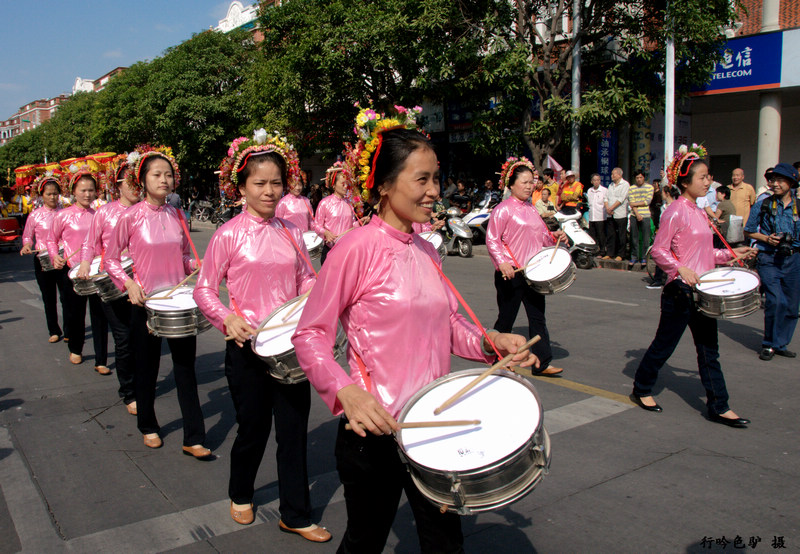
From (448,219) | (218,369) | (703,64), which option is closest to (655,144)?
(703,64)

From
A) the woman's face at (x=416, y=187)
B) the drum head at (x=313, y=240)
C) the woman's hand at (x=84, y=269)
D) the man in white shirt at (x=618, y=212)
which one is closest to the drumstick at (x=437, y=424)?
the woman's face at (x=416, y=187)

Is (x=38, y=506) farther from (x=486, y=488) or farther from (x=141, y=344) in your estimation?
(x=486, y=488)

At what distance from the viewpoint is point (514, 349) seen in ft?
7.75

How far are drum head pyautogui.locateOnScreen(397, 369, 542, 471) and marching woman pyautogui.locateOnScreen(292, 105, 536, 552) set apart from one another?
A: 99 mm

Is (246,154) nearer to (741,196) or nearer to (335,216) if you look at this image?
(335,216)

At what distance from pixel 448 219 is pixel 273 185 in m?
13.7

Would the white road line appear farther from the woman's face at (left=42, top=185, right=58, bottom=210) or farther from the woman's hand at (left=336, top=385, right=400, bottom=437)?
the woman's face at (left=42, top=185, right=58, bottom=210)

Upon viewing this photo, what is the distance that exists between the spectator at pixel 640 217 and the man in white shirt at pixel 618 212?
379 millimetres

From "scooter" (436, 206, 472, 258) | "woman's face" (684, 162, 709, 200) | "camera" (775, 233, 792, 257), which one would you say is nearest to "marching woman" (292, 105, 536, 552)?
"woman's face" (684, 162, 709, 200)

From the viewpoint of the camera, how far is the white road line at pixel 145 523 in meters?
3.59

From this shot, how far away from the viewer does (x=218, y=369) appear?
7.14 m

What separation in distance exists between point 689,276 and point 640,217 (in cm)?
907

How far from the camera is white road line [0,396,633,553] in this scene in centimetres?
359

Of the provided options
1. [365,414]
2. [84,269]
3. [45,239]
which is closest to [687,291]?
Result: [365,414]
